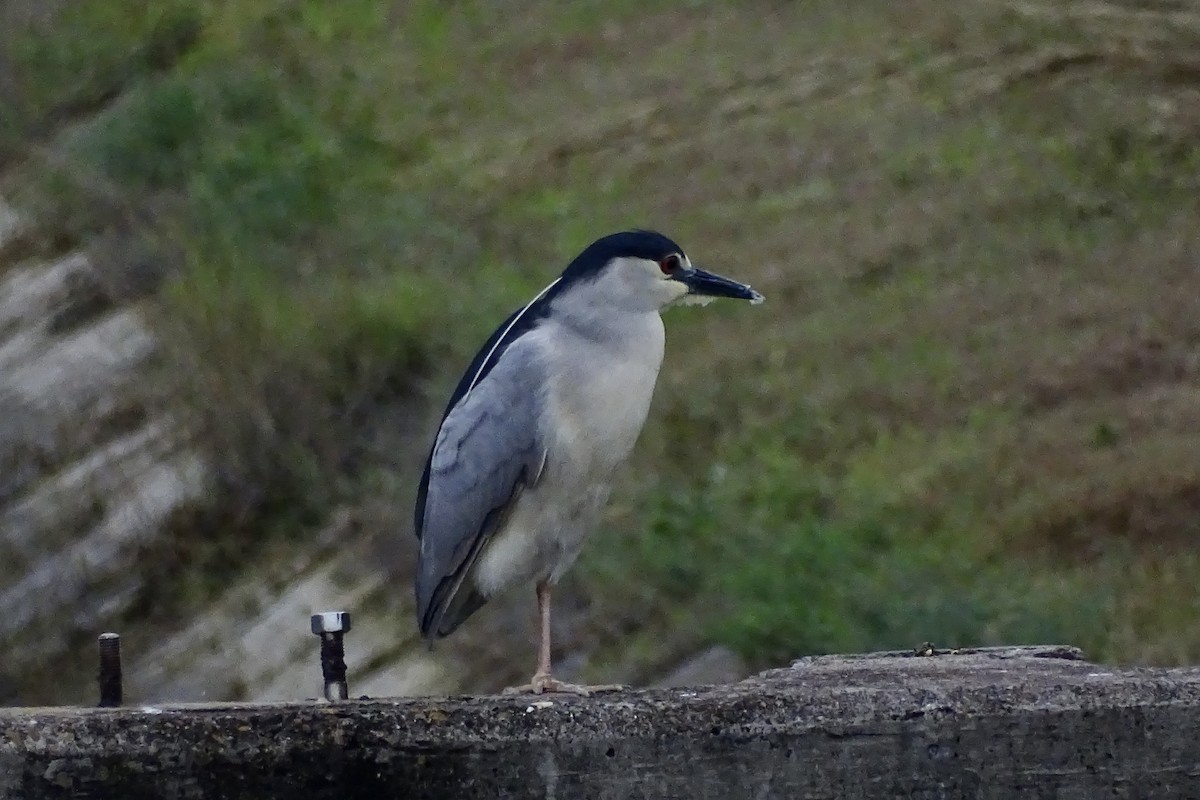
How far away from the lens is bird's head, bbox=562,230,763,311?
401cm

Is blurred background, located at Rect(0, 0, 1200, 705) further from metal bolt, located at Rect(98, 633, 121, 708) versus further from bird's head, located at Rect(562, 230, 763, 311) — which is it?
metal bolt, located at Rect(98, 633, 121, 708)

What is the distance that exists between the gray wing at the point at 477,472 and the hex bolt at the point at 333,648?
2.99 ft

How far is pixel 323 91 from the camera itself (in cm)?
1034

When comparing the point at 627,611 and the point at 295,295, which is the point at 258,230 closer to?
the point at 295,295

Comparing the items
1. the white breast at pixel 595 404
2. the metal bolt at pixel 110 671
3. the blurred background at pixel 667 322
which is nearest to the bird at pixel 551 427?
the white breast at pixel 595 404

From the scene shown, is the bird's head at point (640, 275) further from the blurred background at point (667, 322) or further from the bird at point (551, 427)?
the blurred background at point (667, 322)

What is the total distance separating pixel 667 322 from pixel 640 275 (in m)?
4.19

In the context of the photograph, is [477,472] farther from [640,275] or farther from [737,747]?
[737,747]

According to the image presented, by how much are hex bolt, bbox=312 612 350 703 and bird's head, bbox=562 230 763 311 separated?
126 cm

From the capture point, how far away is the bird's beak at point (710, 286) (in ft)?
13.2

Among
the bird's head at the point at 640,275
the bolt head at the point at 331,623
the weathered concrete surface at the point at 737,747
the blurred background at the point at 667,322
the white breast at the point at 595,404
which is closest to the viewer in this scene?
the weathered concrete surface at the point at 737,747

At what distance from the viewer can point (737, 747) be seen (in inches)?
100

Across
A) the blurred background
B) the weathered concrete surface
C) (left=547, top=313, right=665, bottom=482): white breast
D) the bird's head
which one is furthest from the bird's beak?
the blurred background

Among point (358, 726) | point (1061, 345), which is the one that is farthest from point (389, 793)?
point (1061, 345)
